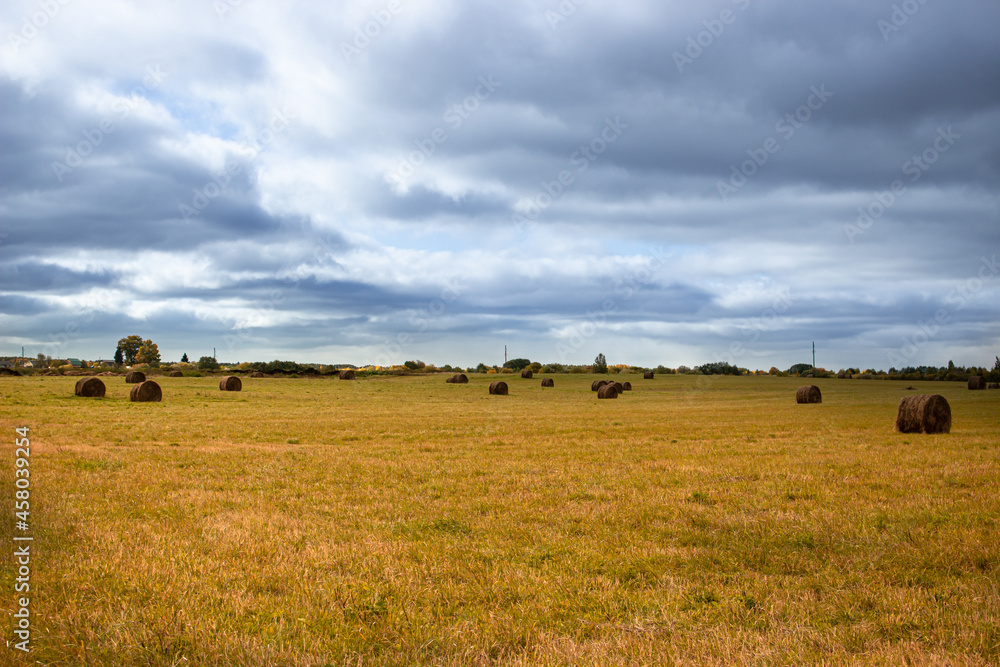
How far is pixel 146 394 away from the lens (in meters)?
42.2


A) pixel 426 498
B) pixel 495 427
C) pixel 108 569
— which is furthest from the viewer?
pixel 495 427

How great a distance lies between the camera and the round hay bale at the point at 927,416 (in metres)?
25.8

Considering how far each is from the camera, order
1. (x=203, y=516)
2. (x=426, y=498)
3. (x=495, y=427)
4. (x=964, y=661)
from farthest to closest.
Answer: (x=495, y=427) < (x=426, y=498) < (x=203, y=516) < (x=964, y=661)

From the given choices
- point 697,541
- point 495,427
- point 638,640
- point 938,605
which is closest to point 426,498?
point 697,541

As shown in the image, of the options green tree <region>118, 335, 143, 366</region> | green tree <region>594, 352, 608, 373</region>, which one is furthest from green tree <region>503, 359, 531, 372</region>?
green tree <region>118, 335, 143, 366</region>

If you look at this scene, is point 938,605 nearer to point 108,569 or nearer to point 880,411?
point 108,569

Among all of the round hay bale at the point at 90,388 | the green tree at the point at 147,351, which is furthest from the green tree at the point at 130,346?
the round hay bale at the point at 90,388

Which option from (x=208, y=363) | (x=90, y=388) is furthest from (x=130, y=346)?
(x=90, y=388)

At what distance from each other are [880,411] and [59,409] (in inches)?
1852

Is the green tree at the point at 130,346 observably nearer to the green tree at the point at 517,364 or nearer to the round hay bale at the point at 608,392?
the green tree at the point at 517,364

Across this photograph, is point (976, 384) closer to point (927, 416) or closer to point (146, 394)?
point (927, 416)

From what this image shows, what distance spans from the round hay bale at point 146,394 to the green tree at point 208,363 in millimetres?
58537

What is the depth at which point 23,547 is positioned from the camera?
8.77m

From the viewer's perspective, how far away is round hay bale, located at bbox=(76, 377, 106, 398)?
43.4 m
